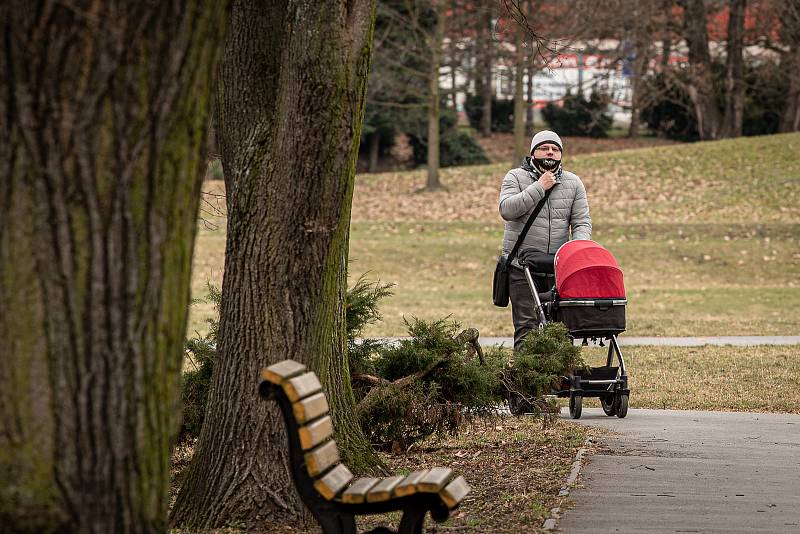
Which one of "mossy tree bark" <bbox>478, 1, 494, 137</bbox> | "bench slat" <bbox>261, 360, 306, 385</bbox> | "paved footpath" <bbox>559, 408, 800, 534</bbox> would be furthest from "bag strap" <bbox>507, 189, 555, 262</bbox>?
"mossy tree bark" <bbox>478, 1, 494, 137</bbox>

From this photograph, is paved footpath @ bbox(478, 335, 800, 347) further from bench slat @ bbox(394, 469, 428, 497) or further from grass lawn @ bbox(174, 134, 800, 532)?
bench slat @ bbox(394, 469, 428, 497)

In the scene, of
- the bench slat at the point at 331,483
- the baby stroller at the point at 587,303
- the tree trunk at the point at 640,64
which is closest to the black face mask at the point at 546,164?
the baby stroller at the point at 587,303

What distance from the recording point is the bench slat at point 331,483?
4.38m

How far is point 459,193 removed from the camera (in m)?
33.5

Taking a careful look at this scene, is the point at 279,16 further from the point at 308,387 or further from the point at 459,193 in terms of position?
the point at 459,193

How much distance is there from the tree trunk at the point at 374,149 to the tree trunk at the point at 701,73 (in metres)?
11.7

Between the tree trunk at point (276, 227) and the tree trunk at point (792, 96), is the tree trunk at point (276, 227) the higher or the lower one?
the lower one

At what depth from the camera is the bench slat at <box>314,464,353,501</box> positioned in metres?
4.38

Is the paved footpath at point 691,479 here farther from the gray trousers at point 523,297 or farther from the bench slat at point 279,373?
the bench slat at point 279,373

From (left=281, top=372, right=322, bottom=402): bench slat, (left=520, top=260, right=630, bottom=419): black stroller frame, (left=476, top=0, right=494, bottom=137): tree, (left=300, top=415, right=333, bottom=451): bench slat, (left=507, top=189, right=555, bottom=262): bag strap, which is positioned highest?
(left=476, top=0, right=494, bottom=137): tree

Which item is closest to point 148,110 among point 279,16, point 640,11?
point 279,16

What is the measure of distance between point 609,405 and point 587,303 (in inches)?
41.4

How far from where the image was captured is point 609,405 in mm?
9172

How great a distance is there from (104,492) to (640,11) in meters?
35.3
